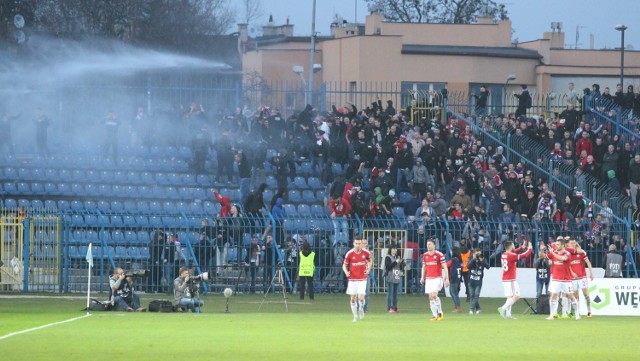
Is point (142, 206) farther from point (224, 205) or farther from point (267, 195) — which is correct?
point (267, 195)

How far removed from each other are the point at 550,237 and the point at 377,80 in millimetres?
26564

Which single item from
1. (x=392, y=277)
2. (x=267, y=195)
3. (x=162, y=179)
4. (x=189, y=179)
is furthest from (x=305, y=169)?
(x=392, y=277)

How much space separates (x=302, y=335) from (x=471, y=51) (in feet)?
143

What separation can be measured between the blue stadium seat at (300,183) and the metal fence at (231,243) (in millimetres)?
4575

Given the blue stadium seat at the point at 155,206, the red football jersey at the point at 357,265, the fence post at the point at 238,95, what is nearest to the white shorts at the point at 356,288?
the red football jersey at the point at 357,265

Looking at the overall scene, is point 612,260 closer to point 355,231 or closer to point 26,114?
point 355,231

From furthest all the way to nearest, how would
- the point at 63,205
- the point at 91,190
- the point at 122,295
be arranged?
the point at 91,190 < the point at 63,205 < the point at 122,295

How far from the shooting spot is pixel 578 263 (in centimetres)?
3275

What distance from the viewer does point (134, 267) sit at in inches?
1583

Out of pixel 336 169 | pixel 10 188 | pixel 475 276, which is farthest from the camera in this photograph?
pixel 336 169

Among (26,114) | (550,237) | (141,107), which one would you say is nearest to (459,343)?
(550,237)

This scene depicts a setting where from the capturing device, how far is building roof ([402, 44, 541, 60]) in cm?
6731

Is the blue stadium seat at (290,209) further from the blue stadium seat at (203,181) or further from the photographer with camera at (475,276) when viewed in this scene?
the photographer with camera at (475,276)

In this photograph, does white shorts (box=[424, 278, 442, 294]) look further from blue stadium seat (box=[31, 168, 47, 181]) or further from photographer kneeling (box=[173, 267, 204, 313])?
blue stadium seat (box=[31, 168, 47, 181])
